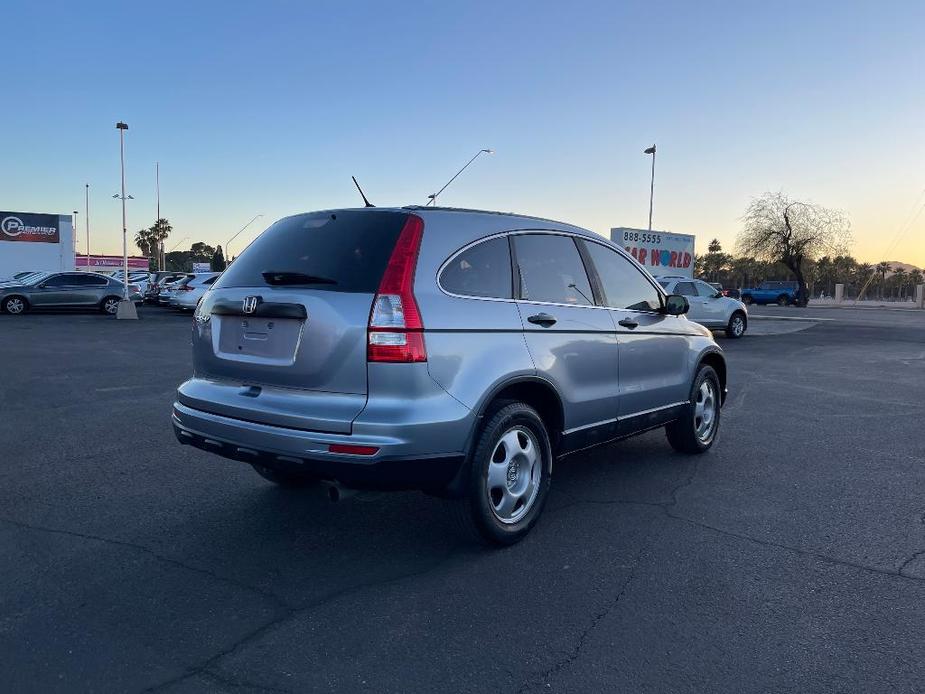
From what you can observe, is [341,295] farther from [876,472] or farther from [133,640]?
[876,472]

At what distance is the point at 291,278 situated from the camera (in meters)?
3.75

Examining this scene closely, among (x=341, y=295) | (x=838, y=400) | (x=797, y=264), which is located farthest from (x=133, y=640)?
(x=797, y=264)

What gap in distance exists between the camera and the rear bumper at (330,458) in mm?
3352

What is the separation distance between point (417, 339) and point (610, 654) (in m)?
1.64

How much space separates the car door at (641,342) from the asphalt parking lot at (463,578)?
1.97 ft

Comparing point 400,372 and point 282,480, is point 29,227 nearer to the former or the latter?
point 282,480

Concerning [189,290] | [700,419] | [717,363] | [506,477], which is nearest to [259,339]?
[506,477]

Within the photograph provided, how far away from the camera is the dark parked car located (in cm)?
2469

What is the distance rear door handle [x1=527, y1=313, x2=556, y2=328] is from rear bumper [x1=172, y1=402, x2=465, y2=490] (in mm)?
994

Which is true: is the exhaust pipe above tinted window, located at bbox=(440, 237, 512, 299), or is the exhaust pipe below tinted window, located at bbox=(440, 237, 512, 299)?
below

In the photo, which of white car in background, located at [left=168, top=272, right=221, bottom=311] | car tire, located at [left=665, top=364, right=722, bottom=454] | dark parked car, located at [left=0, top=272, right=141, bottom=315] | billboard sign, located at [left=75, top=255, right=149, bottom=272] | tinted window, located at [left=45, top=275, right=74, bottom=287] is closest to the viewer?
car tire, located at [left=665, top=364, right=722, bottom=454]

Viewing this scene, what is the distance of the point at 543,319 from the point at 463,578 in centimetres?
155

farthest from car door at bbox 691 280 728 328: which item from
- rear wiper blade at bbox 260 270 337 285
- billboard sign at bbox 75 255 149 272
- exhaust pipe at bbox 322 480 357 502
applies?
billboard sign at bbox 75 255 149 272

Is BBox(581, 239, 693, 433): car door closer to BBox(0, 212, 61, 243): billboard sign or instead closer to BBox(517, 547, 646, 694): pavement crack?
BBox(517, 547, 646, 694): pavement crack
